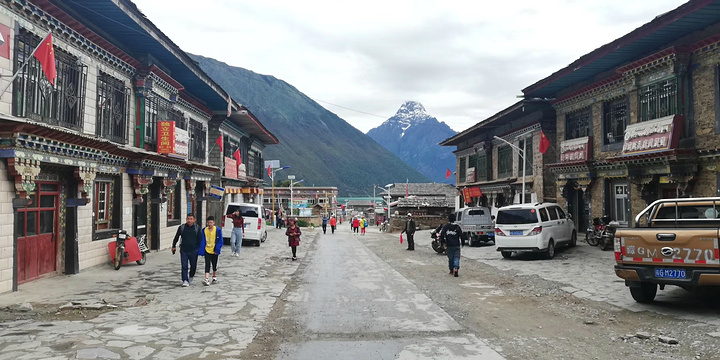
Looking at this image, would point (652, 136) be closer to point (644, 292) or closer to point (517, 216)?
point (517, 216)

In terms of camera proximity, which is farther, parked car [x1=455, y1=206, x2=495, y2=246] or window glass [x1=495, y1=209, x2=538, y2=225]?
parked car [x1=455, y1=206, x2=495, y2=246]

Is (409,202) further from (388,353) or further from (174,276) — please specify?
(388,353)

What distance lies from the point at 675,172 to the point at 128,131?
1732cm

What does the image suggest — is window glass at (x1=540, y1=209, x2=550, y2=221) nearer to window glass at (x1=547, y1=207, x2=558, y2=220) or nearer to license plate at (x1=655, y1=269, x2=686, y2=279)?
window glass at (x1=547, y1=207, x2=558, y2=220)

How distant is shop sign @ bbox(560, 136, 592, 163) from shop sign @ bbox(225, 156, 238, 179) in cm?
1794

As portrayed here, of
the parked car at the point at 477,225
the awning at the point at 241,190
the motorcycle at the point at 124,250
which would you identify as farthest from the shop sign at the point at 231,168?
the motorcycle at the point at 124,250

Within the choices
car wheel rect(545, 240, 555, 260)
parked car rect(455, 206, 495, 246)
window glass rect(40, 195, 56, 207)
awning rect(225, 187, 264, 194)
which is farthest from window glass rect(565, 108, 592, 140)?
window glass rect(40, 195, 56, 207)

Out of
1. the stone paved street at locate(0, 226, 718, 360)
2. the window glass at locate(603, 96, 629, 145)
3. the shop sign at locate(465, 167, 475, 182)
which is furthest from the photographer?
the shop sign at locate(465, 167, 475, 182)

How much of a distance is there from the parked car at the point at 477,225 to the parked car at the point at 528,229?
18.9ft

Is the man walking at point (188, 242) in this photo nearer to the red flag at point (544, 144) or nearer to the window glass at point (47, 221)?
the window glass at point (47, 221)

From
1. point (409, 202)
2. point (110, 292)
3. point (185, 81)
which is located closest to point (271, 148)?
point (409, 202)

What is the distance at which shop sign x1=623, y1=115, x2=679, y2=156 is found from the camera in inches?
587

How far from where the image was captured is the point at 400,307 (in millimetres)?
8758

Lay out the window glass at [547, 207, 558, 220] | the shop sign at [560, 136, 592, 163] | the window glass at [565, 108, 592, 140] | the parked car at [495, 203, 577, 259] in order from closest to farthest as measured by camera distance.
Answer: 1. the parked car at [495, 203, 577, 259]
2. the window glass at [547, 207, 558, 220]
3. the shop sign at [560, 136, 592, 163]
4. the window glass at [565, 108, 592, 140]
